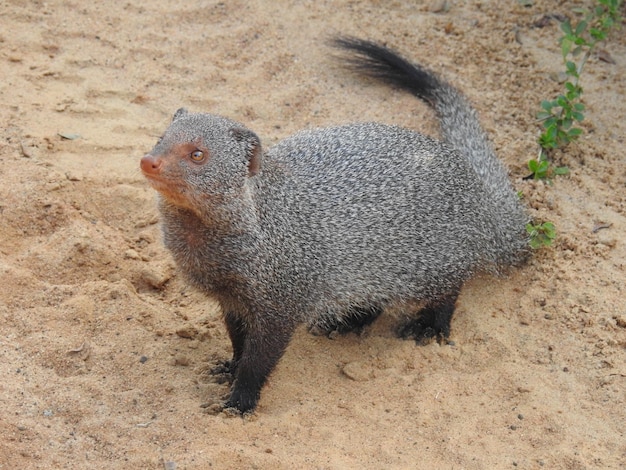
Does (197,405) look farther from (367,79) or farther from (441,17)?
(441,17)

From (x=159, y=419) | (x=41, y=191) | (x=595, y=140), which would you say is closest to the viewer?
(x=159, y=419)

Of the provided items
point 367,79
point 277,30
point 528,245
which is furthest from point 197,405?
point 277,30

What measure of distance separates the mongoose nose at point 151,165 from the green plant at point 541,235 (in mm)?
1725

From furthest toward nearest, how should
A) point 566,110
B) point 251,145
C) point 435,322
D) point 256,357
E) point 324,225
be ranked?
point 566,110
point 435,322
point 324,225
point 256,357
point 251,145

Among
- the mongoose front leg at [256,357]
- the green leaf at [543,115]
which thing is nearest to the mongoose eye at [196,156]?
the mongoose front leg at [256,357]

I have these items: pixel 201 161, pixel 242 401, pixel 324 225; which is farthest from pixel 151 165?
pixel 242 401

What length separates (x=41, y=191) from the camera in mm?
3271

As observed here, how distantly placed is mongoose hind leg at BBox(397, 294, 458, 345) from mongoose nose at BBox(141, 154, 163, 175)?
1348 mm

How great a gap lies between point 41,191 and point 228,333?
1.03m

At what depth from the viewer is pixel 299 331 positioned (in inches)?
127

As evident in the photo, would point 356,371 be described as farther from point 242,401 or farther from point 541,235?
point 541,235

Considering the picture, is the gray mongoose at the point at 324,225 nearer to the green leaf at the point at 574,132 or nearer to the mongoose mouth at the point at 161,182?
→ the mongoose mouth at the point at 161,182

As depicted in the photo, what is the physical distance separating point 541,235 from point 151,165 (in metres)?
1.80

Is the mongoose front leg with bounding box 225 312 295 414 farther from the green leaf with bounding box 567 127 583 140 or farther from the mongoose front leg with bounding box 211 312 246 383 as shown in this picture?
the green leaf with bounding box 567 127 583 140
